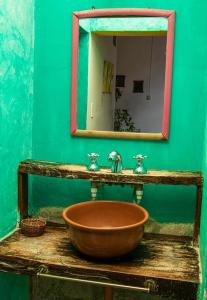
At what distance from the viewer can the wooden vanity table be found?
3.82ft

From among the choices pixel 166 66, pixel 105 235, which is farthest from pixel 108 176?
pixel 166 66

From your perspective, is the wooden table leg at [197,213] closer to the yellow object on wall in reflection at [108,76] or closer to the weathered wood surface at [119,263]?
the weathered wood surface at [119,263]

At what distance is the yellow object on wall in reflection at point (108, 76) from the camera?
1557mm

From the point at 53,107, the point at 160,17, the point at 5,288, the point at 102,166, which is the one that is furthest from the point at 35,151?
the point at 160,17

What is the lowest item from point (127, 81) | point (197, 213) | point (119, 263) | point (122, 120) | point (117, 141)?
point (119, 263)

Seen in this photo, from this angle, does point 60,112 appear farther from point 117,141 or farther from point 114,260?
point 114,260

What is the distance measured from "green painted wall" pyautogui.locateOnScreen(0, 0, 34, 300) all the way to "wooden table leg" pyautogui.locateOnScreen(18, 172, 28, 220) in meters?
0.02

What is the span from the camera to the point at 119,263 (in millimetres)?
1253

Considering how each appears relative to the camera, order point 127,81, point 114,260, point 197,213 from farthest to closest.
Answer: point 127,81 → point 197,213 → point 114,260

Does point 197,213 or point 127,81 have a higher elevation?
point 127,81

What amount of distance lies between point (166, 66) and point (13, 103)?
2.35 ft

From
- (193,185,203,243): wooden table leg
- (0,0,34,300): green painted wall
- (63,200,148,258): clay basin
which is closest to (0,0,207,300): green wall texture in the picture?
(0,0,34,300): green painted wall

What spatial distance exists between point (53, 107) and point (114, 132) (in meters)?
0.34

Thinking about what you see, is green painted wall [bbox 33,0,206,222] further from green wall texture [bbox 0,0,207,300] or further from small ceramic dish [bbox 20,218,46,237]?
small ceramic dish [bbox 20,218,46,237]
